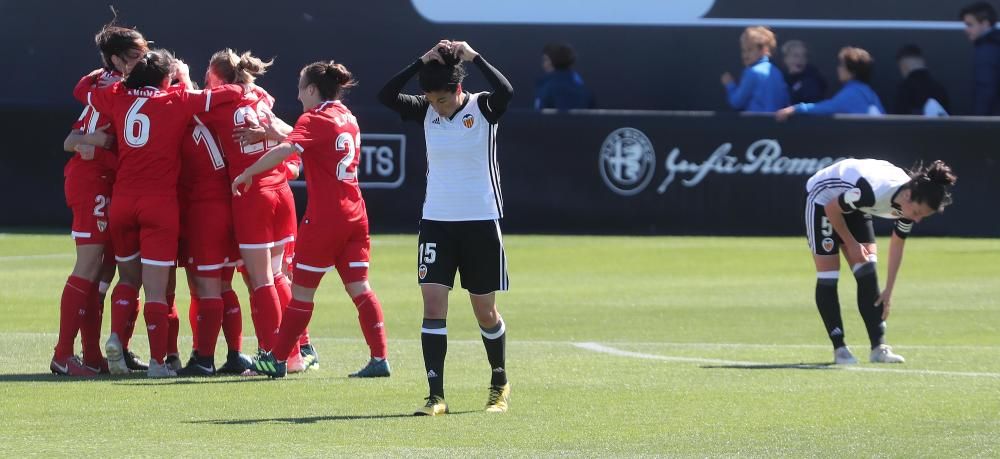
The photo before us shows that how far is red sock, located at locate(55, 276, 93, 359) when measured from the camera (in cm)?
991

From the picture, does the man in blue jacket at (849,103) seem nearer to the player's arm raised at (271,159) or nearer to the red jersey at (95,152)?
the red jersey at (95,152)

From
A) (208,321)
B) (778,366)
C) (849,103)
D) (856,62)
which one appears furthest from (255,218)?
(849,103)

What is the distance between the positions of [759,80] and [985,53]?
309 centimetres

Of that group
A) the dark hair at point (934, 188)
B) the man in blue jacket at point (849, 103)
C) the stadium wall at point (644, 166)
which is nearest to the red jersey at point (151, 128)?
the dark hair at point (934, 188)

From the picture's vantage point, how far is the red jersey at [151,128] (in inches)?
379

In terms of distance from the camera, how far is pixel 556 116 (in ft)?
67.9

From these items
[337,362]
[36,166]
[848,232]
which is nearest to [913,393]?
[848,232]

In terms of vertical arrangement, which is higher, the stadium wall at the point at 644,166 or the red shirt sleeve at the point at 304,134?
the red shirt sleeve at the point at 304,134

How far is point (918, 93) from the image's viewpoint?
2155cm

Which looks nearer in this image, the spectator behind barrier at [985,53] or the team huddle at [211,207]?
the team huddle at [211,207]

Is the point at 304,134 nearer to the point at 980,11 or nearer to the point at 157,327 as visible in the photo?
the point at 157,327

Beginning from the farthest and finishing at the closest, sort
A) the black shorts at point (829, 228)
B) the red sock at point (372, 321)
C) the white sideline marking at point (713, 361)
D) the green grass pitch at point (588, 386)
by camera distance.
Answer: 1. the black shorts at point (829, 228)
2. the white sideline marking at point (713, 361)
3. the red sock at point (372, 321)
4. the green grass pitch at point (588, 386)

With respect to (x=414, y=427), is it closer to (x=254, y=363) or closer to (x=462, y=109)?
(x=462, y=109)

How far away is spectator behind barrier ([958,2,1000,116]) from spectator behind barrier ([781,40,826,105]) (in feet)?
6.40
